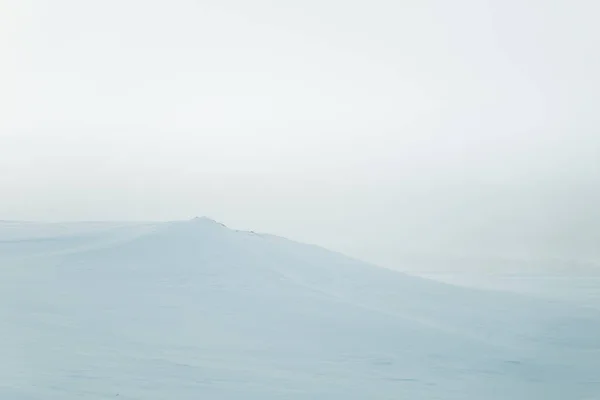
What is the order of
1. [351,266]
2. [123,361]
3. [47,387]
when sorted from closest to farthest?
[47,387] → [123,361] → [351,266]

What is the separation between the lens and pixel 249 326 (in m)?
8.91

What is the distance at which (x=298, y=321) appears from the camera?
30.6ft

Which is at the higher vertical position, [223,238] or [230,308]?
[223,238]

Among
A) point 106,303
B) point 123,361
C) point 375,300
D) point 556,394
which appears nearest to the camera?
point 123,361

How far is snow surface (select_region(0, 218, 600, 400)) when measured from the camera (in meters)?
6.38

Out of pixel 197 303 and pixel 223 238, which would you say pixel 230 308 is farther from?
pixel 223 238

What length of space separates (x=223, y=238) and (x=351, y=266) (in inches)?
105

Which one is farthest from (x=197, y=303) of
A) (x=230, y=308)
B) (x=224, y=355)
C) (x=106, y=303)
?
(x=224, y=355)

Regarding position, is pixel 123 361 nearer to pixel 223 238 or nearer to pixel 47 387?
pixel 47 387

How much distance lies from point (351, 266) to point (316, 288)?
2280 millimetres

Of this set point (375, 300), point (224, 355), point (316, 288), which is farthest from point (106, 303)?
point (375, 300)

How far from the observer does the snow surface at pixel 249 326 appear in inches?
251

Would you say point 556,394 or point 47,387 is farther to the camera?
point 556,394

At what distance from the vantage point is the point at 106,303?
361 inches
